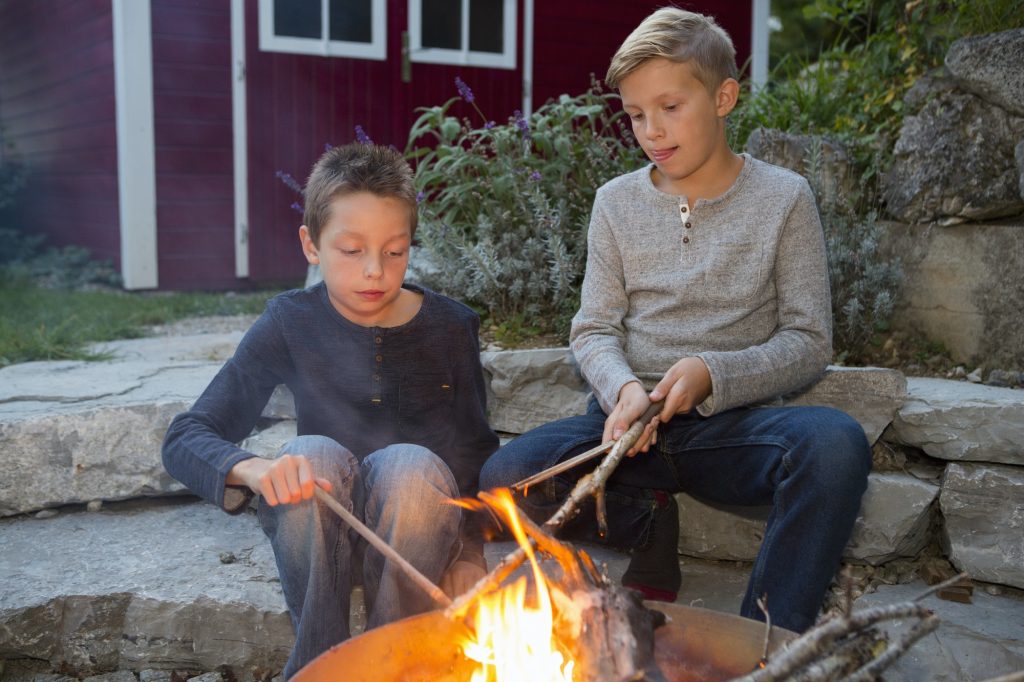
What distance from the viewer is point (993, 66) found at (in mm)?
3211

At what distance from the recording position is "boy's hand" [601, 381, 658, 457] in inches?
79.3

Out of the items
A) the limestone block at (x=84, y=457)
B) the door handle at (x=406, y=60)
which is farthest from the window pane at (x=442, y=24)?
the limestone block at (x=84, y=457)

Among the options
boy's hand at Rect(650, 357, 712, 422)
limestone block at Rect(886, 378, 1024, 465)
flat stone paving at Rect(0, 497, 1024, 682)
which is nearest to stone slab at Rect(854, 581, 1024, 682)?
flat stone paving at Rect(0, 497, 1024, 682)

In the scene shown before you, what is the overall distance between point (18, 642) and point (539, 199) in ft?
7.02

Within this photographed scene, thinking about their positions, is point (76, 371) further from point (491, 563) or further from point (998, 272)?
point (998, 272)

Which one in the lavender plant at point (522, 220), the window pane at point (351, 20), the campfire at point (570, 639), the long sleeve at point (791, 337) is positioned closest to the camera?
the campfire at point (570, 639)

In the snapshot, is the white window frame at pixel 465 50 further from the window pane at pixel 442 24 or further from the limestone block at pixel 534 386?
the limestone block at pixel 534 386

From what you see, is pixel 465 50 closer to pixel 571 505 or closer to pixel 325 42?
pixel 325 42

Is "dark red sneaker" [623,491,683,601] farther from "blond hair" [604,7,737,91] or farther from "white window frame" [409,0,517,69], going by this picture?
"white window frame" [409,0,517,69]

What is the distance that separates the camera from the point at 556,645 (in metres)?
1.41

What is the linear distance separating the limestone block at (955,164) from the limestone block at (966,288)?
0.21 ft

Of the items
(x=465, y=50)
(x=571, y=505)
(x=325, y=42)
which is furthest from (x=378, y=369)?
(x=465, y=50)

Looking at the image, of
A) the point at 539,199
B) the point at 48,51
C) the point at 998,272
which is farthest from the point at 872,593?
the point at 48,51

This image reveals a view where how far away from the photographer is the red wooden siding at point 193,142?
6.32 metres
